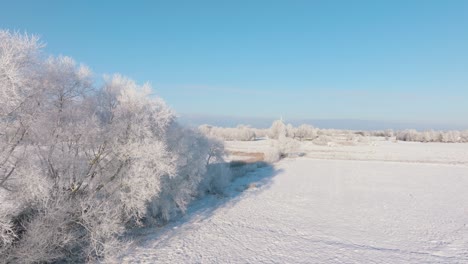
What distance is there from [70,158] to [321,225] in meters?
12.1

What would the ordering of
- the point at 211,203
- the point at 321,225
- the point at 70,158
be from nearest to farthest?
the point at 70,158 → the point at 321,225 → the point at 211,203

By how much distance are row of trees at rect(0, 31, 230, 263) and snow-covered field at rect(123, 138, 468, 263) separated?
206 centimetres

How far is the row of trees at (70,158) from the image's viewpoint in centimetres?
955

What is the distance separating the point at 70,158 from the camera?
1190 centimetres

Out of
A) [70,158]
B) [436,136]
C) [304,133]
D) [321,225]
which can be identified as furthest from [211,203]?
[436,136]

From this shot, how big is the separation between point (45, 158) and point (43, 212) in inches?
75.8

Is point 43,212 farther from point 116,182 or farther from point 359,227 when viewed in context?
point 359,227

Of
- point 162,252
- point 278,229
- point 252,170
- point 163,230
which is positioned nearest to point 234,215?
point 278,229

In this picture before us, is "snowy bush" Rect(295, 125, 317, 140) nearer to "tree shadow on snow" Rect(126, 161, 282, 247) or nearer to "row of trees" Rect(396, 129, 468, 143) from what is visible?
"row of trees" Rect(396, 129, 468, 143)

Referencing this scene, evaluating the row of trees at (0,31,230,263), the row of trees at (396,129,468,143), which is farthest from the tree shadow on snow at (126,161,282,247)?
the row of trees at (396,129,468,143)

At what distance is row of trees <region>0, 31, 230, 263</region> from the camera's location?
955 centimetres

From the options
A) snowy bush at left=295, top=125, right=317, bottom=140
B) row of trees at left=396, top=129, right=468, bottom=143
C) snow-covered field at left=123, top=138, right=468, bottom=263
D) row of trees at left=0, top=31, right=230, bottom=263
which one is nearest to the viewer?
row of trees at left=0, top=31, right=230, bottom=263

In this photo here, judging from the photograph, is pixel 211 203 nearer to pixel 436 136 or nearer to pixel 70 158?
pixel 70 158

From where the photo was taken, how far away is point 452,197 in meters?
23.2
